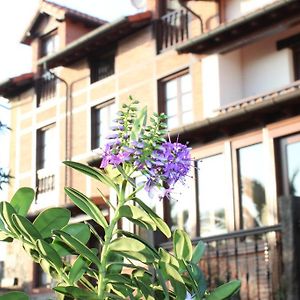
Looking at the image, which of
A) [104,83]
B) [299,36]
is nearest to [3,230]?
[299,36]

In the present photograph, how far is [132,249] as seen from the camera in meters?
2.15

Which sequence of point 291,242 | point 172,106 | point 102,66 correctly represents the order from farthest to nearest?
point 102,66 < point 172,106 < point 291,242

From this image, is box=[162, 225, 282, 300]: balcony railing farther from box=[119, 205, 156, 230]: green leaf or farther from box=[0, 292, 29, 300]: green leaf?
box=[0, 292, 29, 300]: green leaf

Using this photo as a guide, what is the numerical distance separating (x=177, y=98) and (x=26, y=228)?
1446 centimetres

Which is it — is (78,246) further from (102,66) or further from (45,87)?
(45,87)

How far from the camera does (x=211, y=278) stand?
25.8ft

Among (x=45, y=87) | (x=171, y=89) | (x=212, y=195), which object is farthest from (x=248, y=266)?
(x=45, y=87)

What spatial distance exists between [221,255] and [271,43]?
7.20 meters

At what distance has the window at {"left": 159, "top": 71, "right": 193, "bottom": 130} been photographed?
635 inches

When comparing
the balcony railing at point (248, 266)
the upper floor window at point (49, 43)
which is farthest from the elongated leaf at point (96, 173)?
the upper floor window at point (49, 43)

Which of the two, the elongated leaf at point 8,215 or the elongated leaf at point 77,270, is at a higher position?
the elongated leaf at point 8,215

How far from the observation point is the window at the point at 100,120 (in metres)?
19.0

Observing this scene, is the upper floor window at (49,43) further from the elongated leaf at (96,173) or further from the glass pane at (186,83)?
the elongated leaf at (96,173)

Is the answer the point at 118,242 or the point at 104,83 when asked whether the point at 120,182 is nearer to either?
the point at 118,242
